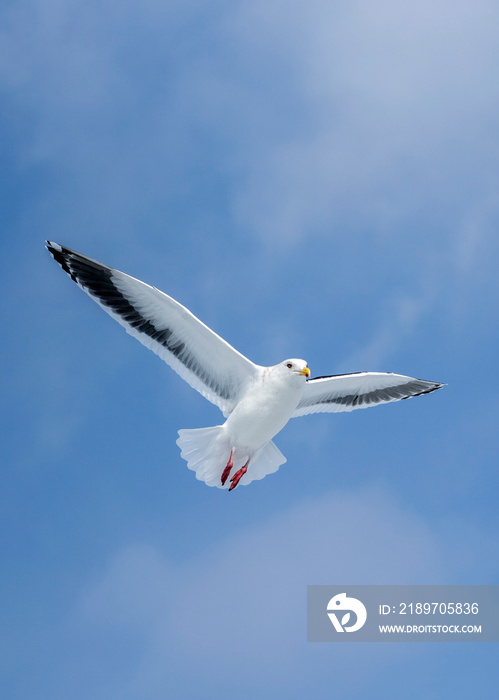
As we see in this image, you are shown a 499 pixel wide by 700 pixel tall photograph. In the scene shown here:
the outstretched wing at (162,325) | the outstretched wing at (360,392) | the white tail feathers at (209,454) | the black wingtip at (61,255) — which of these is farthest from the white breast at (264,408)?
the black wingtip at (61,255)

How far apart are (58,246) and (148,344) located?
185 centimetres

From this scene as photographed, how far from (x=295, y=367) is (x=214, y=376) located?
1391mm

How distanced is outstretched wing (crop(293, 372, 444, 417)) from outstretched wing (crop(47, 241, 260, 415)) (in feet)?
4.67

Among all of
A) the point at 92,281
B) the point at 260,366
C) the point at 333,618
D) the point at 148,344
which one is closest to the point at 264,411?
the point at 260,366

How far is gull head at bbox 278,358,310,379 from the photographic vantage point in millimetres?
11302

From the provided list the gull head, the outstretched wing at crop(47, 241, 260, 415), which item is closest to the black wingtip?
the outstretched wing at crop(47, 241, 260, 415)

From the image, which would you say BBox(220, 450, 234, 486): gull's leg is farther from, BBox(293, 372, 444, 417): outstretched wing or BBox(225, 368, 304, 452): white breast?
BBox(293, 372, 444, 417): outstretched wing

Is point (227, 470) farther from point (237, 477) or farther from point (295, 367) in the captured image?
point (295, 367)

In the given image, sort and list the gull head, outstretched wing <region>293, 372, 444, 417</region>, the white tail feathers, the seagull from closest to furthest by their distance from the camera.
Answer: the gull head, the seagull, the white tail feathers, outstretched wing <region>293, 372, 444, 417</region>

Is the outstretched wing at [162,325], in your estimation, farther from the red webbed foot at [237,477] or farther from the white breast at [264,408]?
the red webbed foot at [237,477]

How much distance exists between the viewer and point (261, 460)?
12297 mm

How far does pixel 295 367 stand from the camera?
11.4m

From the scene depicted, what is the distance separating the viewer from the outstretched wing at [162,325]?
11445mm

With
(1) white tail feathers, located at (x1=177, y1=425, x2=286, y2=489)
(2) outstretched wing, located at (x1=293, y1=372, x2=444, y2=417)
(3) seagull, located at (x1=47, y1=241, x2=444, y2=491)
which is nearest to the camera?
(3) seagull, located at (x1=47, y1=241, x2=444, y2=491)
